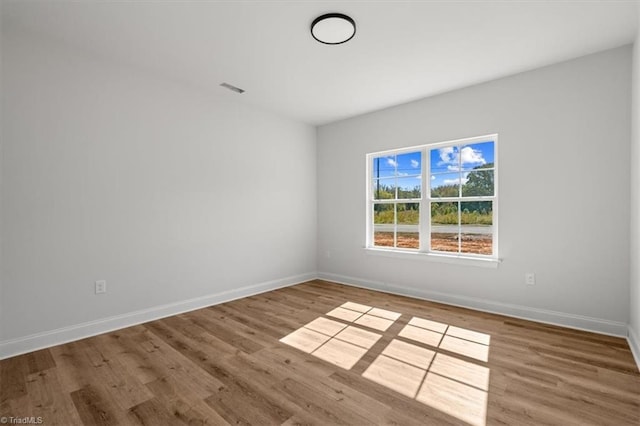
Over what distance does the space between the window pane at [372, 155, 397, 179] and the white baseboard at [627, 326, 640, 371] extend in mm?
2973

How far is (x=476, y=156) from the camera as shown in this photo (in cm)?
375

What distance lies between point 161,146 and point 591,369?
4.41 meters

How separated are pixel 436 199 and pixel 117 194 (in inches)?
149

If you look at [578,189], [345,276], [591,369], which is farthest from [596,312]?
[345,276]

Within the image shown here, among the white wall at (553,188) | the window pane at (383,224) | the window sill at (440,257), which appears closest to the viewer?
the white wall at (553,188)

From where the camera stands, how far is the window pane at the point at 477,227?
3.63 metres

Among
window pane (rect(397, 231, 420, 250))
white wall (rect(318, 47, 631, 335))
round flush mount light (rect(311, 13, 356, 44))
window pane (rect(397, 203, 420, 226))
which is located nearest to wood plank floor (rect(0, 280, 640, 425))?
white wall (rect(318, 47, 631, 335))

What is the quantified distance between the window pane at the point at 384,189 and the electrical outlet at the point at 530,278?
1.93 m

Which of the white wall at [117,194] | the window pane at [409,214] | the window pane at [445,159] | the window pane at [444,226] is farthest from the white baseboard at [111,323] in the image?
the window pane at [445,159]

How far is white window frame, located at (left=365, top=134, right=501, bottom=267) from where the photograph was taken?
140 inches

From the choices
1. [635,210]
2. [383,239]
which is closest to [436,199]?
[383,239]

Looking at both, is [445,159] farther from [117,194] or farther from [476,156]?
[117,194]

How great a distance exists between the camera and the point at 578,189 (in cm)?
299

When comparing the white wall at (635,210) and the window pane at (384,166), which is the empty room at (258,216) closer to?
the white wall at (635,210)
